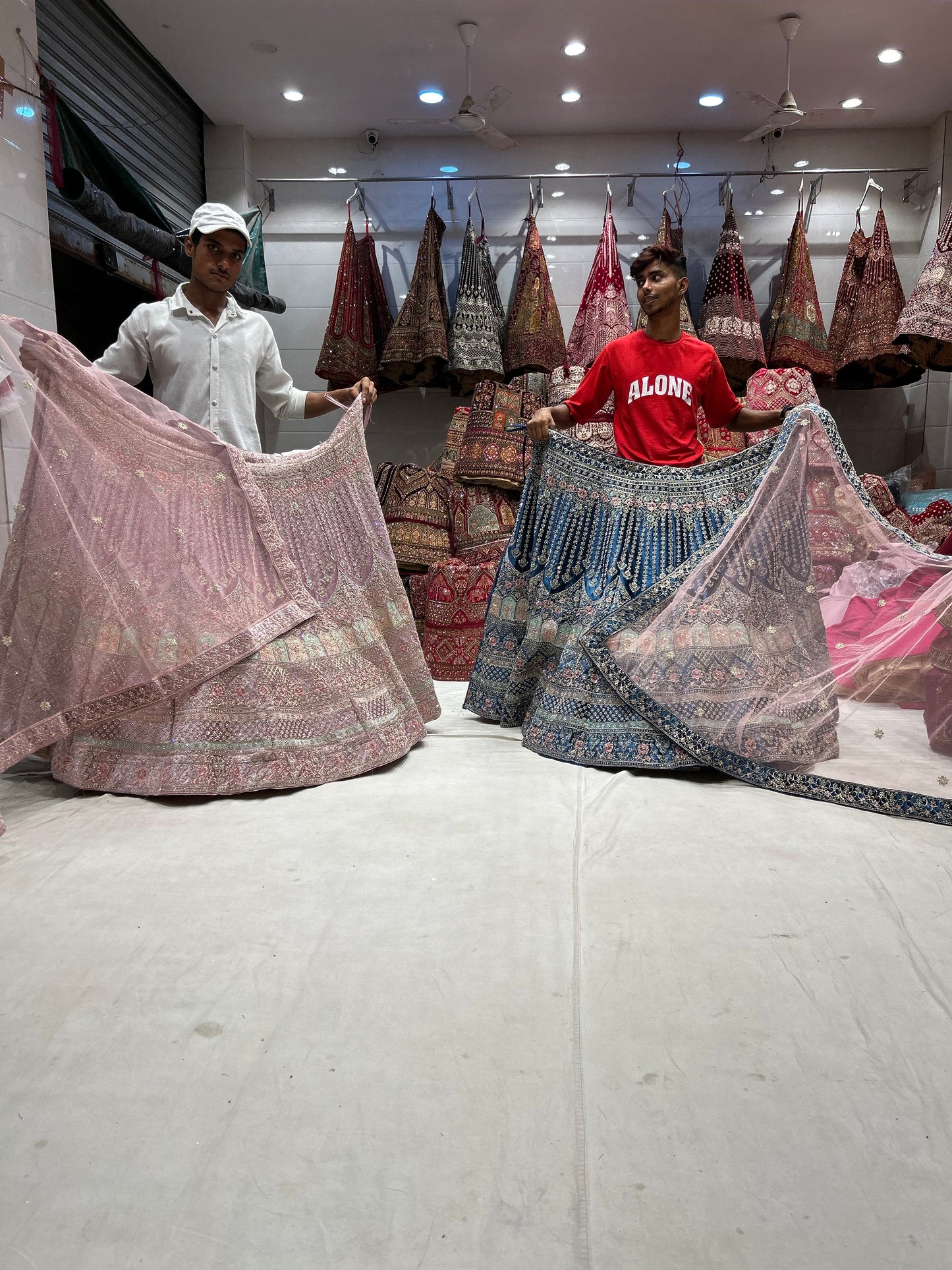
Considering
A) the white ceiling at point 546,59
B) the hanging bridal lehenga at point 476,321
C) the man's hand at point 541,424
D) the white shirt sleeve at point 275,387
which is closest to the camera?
the man's hand at point 541,424

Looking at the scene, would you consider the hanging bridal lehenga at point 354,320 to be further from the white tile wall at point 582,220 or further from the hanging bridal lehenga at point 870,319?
the hanging bridal lehenga at point 870,319

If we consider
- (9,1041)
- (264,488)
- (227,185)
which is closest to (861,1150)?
(9,1041)

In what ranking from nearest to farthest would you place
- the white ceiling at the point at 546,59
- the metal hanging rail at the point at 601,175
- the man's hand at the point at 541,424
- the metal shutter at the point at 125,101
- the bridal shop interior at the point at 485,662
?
the bridal shop interior at the point at 485,662 < the man's hand at the point at 541,424 < the metal shutter at the point at 125,101 < the white ceiling at the point at 546,59 < the metal hanging rail at the point at 601,175

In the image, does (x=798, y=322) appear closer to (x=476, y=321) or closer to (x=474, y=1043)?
(x=476, y=321)

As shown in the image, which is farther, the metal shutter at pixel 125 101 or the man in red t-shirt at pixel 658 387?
the metal shutter at pixel 125 101

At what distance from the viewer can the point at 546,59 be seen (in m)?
4.41

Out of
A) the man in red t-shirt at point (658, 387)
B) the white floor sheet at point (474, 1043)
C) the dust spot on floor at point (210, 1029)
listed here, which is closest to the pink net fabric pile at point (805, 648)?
the white floor sheet at point (474, 1043)

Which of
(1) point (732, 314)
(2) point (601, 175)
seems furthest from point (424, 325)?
(1) point (732, 314)

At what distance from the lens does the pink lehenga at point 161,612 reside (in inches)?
82.7

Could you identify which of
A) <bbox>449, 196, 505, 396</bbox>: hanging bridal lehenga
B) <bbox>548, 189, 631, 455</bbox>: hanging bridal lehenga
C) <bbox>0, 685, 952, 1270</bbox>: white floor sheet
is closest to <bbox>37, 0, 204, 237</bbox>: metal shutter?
<bbox>449, 196, 505, 396</bbox>: hanging bridal lehenga

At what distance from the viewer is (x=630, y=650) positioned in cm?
244

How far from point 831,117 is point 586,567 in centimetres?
360

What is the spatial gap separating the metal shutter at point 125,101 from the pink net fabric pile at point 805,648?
2.93 meters

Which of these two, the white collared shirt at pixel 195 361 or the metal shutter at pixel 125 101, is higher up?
the metal shutter at pixel 125 101
